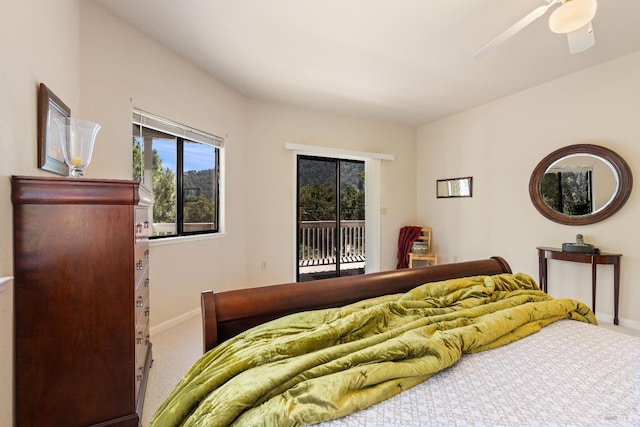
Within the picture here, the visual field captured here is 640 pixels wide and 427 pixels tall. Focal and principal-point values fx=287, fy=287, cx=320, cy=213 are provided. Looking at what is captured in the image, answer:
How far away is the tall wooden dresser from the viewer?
3.97 ft

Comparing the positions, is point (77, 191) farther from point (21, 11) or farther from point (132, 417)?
point (132, 417)

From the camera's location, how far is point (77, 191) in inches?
49.9

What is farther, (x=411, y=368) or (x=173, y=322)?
(x=173, y=322)

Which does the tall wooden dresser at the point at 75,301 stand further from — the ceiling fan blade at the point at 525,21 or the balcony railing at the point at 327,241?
the balcony railing at the point at 327,241

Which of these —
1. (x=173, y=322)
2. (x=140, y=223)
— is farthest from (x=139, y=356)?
(x=173, y=322)

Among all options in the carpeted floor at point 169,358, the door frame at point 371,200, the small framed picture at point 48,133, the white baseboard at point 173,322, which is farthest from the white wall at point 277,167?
the small framed picture at point 48,133

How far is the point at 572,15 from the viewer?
1614mm

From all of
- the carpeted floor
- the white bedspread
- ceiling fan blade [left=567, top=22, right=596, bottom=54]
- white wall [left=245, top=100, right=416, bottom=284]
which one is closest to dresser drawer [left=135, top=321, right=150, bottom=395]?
the carpeted floor

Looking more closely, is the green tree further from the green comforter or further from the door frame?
the door frame

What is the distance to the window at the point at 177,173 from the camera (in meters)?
2.69

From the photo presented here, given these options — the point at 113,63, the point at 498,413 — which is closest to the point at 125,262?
the point at 498,413

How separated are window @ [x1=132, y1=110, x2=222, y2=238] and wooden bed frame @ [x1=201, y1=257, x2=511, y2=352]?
191 centimetres

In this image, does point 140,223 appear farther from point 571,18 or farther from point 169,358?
point 571,18

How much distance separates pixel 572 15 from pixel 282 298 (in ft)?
7.29
